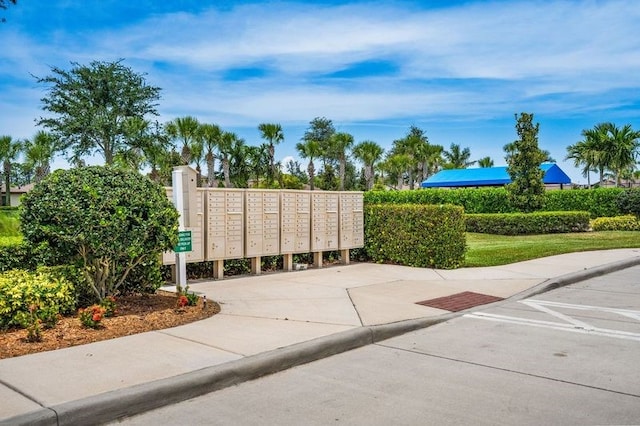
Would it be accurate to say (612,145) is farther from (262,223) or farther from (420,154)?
(262,223)

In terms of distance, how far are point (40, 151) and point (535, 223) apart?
5208 cm

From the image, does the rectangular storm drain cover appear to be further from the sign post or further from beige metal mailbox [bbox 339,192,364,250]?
beige metal mailbox [bbox 339,192,364,250]

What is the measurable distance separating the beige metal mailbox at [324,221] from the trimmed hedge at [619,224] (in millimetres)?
15556

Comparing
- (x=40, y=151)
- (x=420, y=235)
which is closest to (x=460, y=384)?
(x=420, y=235)

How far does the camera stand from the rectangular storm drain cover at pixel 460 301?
8.44m

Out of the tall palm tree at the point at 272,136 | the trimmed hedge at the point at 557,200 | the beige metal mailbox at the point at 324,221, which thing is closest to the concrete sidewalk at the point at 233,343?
the beige metal mailbox at the point at 324,221

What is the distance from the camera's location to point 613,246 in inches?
663

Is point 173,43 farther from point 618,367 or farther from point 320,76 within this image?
point 618,367

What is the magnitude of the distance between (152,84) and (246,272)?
46752mm

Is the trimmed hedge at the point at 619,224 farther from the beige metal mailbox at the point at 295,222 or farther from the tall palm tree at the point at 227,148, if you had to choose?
the tall palm tree at the point at 227,148

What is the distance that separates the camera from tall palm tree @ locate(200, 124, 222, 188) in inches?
1950

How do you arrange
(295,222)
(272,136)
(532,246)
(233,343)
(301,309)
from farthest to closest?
1. (272,136)
2. (532,246)
3. (295,222)
4. (301,309)
5. (233,343)

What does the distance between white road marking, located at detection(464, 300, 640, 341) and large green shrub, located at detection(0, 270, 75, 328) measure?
5112 mm

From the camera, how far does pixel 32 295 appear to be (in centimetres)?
652
